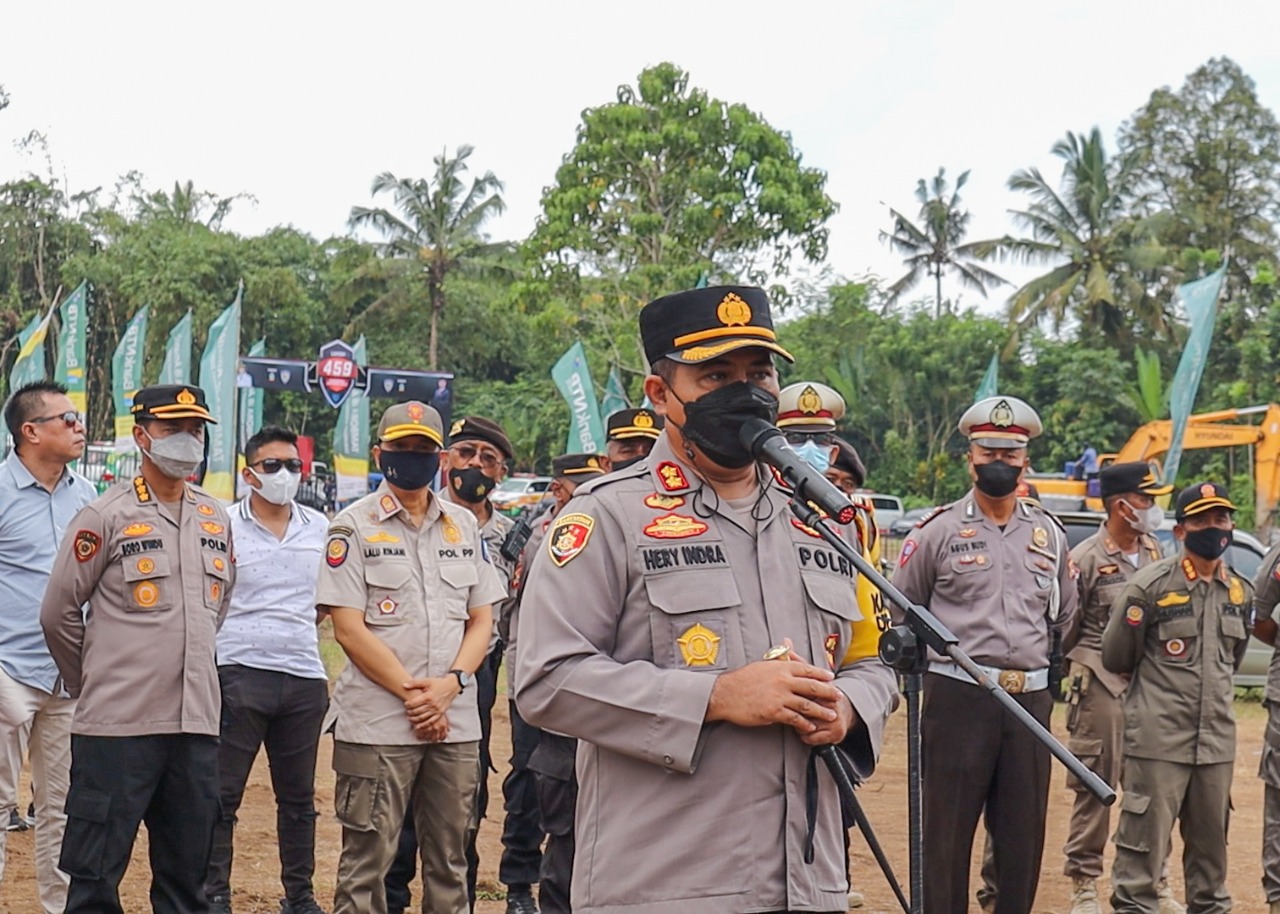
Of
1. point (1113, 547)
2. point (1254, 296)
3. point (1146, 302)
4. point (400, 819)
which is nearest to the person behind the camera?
point (400, 819)

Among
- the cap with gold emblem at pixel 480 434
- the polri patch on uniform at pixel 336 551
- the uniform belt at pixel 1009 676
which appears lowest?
the uniform belt at pixel 1009 676

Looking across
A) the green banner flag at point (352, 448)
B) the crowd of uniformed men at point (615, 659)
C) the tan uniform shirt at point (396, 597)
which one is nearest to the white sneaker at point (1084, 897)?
the crowd of uniformed men at point (615, 659)

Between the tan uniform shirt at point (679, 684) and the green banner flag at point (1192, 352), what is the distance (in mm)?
15623

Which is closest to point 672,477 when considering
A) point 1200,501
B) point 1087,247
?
point 1200,501

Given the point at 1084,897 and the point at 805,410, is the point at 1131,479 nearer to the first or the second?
the point at 1084,897

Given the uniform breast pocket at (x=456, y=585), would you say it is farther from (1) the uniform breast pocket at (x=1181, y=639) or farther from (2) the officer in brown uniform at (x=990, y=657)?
(1) the uniform breast pocket at (x=1181, y=639)

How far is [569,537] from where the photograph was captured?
3.07 metres

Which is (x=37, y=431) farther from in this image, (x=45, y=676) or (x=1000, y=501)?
(x=1000, y=501)

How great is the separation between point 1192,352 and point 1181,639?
12132 mm

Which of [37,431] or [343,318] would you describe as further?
[343,318]

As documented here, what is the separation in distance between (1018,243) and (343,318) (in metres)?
21.2

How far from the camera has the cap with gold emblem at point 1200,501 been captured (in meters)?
6.56

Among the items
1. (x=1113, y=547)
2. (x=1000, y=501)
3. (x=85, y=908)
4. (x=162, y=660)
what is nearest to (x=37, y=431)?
(x=162, y=660)

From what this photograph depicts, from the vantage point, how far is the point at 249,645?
22.0ft
